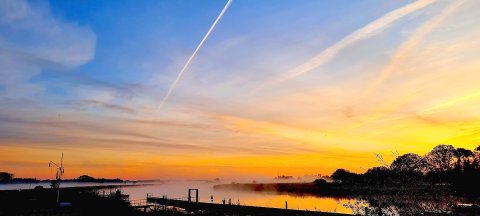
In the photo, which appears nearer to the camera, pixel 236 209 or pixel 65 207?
pixel 65 207

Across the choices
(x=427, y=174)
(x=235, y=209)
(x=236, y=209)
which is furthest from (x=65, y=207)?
(x=427, y=174)

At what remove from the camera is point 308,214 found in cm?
3731

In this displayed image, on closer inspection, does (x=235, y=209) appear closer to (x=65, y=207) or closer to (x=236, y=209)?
(x=236, y=209)

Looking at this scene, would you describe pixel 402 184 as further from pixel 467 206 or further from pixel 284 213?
pixel 284 213

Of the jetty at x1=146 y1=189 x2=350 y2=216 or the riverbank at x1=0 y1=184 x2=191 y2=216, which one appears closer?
the riverbank at x1=0 y1=184 x2=191 y2=216

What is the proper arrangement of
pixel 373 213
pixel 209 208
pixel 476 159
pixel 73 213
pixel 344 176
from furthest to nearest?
pixel 344 176 → pixel 476 159 → pixel 209 208 → pixel 73 213 → pixel 373 213

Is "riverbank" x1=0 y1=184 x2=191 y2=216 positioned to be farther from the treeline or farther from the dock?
the treeline

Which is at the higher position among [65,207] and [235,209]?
[65,207]

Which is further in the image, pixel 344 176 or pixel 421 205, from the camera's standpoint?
pixel 344 176

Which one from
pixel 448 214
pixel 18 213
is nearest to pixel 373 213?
pixel 448 214

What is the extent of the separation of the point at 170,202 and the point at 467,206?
5378 cm

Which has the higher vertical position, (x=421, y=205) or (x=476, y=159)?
(x=476, y=159)

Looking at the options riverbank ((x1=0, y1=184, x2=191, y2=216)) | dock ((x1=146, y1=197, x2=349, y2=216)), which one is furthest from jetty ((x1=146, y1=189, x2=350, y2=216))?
riverbank ((x1=0, y1=184, x2=191, y2=216))

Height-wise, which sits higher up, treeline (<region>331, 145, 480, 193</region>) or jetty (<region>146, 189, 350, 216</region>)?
treeline (<region>331, 145, 480, 193</region>)
